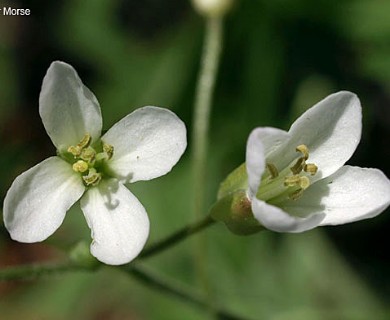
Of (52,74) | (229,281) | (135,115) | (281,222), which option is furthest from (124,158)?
(229,281)

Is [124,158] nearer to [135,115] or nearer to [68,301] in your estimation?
[135,115]

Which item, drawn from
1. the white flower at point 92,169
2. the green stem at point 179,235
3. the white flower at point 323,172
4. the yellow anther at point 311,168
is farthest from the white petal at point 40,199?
the yellow anther at point 311,168

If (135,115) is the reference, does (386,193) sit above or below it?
below

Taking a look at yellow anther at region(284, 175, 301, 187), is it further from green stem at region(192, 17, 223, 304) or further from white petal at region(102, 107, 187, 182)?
green stem at region(192, 17, 223, 304)

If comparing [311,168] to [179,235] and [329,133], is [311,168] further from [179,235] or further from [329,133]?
[179,235]

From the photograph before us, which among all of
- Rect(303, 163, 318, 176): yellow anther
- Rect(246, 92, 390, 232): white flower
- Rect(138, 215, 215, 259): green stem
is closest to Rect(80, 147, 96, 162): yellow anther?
Rect(138, 215, 215, 259): green stem

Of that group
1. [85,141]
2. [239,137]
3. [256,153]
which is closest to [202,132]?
[239,137]
